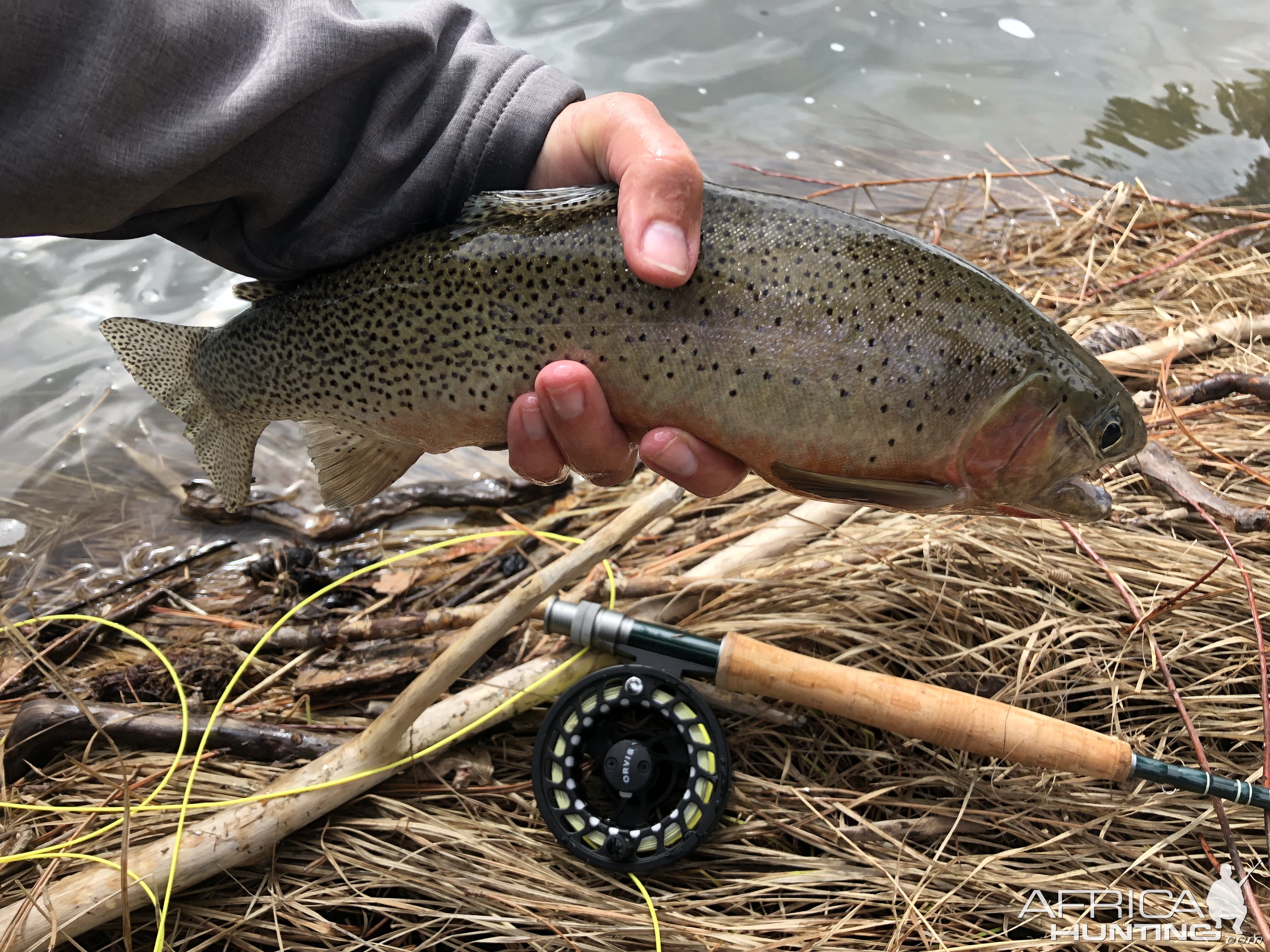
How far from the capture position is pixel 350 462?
282cm

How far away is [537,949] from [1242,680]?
2327 mm

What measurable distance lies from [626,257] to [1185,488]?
A: 8.25 ft

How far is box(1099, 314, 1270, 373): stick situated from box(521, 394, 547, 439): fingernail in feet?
9.51

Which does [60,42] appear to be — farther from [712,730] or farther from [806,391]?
[712,730]

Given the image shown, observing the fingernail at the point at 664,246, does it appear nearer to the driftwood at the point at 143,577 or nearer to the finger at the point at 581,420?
the finger at the point at 581,420

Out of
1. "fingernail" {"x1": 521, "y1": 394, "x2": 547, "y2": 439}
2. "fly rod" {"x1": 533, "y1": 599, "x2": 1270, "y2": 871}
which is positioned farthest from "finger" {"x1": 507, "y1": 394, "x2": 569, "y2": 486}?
"fly rod" {"x1": 533, "y1": 599, "x2": 1270, "y2": 871}

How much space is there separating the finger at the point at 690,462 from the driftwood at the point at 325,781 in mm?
448

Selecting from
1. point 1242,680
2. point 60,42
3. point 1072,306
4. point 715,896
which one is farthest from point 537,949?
point 1072,306

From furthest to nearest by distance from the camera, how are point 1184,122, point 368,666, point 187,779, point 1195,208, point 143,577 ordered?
point 1184,122 → point 1195,208 → point 143,577 → point 368,666 → point 187,779

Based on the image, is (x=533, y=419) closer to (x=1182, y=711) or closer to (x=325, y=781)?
(x=325, y=781)

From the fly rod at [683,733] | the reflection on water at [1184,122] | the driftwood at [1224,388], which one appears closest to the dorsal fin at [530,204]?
the fly rod at [683,733]

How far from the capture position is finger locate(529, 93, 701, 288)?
210 centimetres

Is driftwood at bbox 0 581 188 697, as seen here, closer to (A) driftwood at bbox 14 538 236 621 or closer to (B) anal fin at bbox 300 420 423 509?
(A) driftwood at bbox 14 538 236 621

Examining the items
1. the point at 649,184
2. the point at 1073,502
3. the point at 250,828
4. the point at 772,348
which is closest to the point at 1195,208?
the point at 1073,502
